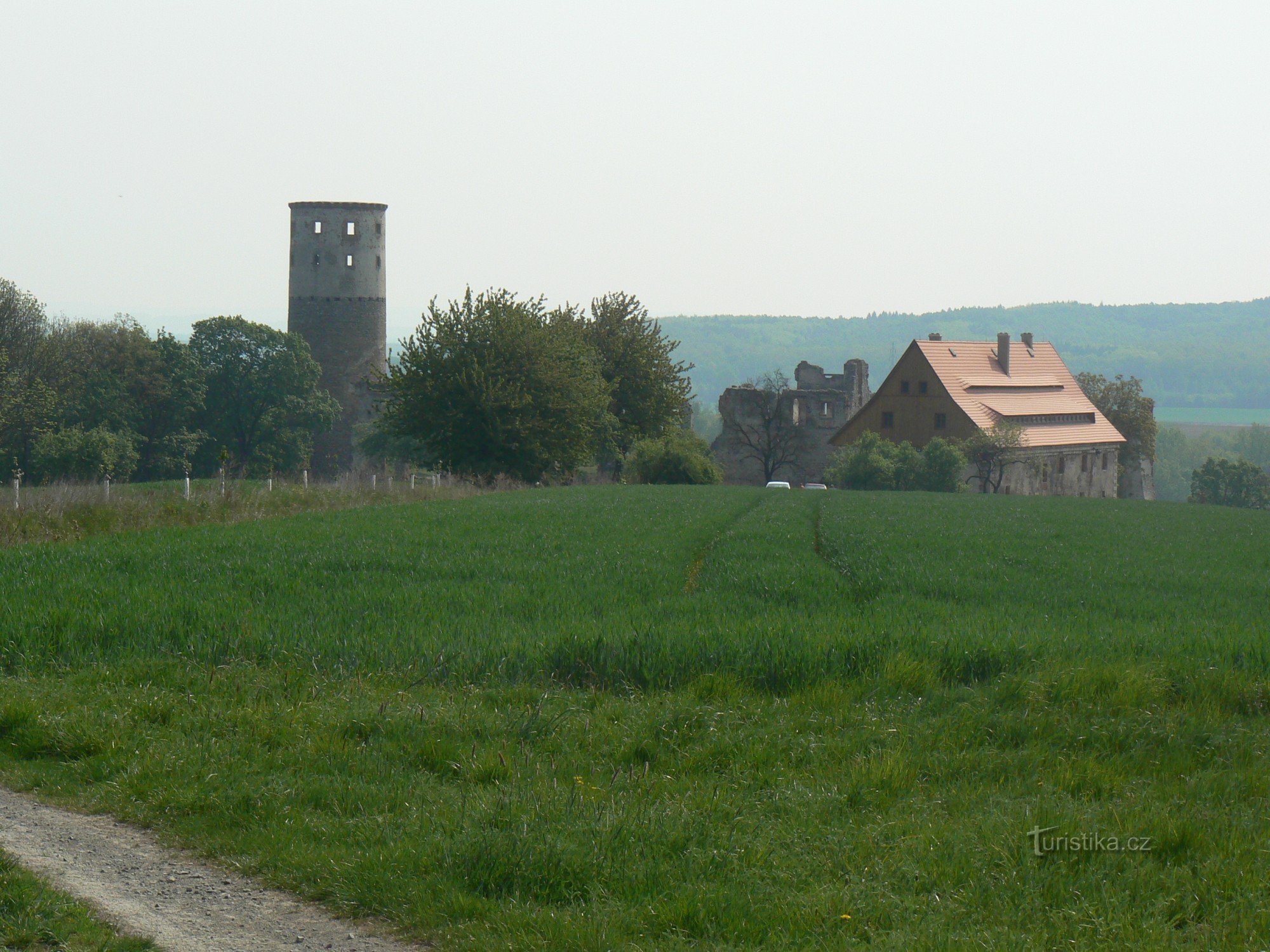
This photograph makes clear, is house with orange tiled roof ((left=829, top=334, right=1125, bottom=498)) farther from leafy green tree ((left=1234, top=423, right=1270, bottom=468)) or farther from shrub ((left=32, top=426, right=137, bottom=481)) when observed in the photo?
leafy green tree ((left=1234, top=423, right=1270, bottom=468))

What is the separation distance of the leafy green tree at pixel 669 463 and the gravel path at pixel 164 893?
47.1m

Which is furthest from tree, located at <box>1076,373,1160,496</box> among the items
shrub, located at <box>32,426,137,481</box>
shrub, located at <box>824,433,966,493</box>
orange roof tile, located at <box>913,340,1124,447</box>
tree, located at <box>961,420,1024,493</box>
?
shrub, located at <box>32,426,137,481</box>

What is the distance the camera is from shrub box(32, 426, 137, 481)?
181 ft

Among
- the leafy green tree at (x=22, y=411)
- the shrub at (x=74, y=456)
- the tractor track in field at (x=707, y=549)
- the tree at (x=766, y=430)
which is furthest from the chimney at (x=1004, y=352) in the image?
the leafy green tree at (x=22, y=411)

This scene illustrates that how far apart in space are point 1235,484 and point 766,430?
36871mm

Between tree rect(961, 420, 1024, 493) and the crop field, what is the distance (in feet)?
183

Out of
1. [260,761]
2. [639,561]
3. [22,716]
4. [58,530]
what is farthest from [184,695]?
[58,530]

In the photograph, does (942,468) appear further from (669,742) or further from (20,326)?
(669,742)

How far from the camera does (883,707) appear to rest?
8195 mm

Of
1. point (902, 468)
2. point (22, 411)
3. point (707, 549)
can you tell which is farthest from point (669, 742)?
point (902, 468)

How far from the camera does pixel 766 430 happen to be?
75875mm

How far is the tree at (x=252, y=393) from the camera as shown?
235 feet

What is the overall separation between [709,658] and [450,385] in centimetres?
3556

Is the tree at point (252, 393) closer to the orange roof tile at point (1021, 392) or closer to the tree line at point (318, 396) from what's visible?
the tree line at point (318, 396)
